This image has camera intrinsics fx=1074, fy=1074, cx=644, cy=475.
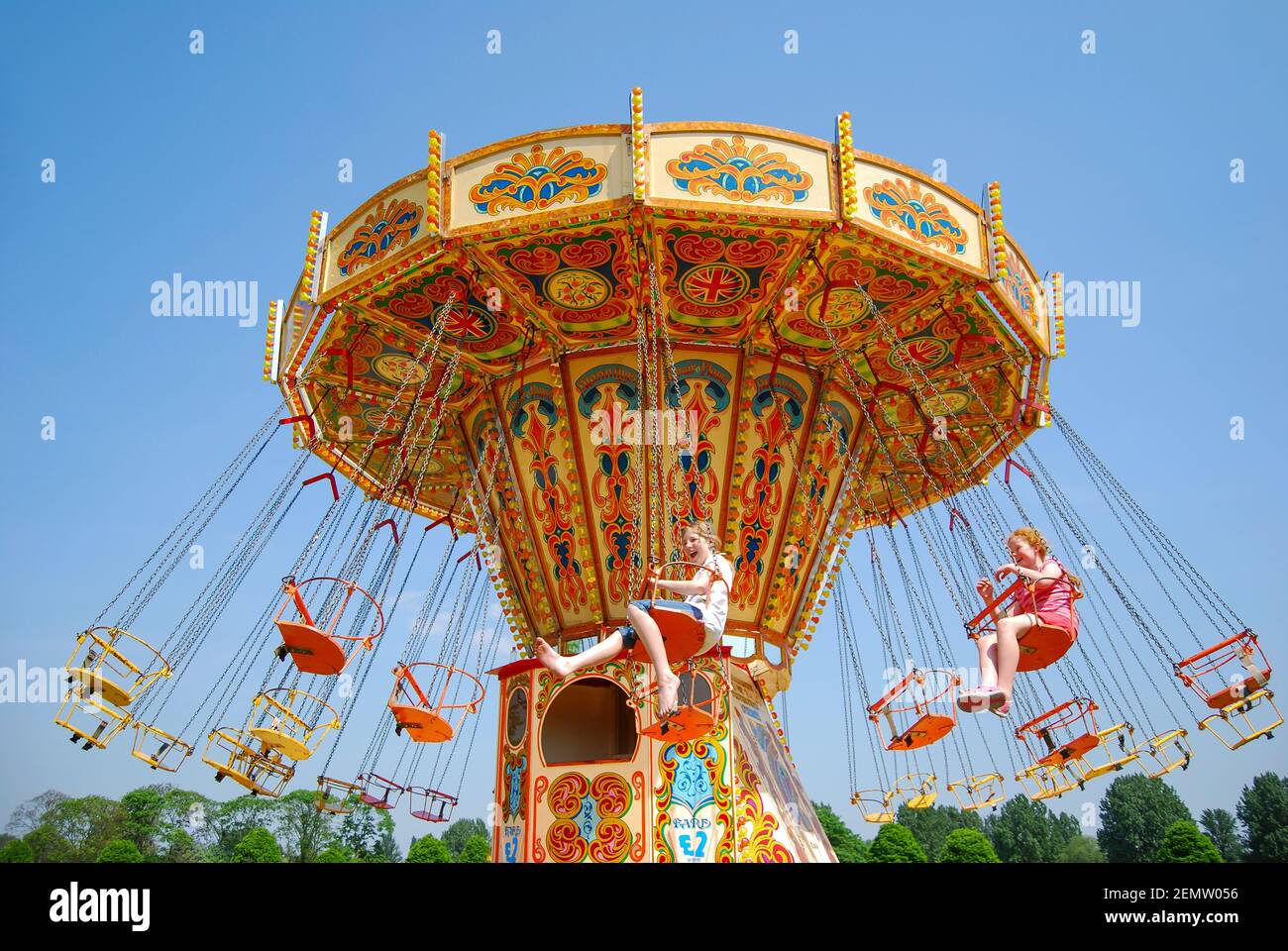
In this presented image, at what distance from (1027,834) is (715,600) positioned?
4424 cm

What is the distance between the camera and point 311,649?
8312 millimetres

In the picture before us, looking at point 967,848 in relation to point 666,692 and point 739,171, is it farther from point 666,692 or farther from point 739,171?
point 666,692

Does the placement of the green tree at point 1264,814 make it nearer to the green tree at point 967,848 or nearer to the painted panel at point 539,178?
the green tree at point 967,848

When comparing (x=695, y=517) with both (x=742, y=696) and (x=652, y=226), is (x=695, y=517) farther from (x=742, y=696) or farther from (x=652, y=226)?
→ (x=652, y=226)

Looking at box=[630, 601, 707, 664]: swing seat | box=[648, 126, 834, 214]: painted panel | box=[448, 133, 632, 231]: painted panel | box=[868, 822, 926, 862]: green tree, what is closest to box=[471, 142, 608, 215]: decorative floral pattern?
box=[448, 133, 632, 231]: painted panel

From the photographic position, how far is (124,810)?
4128cm

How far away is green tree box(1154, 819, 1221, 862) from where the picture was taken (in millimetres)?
23297

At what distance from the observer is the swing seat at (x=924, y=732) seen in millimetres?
8977

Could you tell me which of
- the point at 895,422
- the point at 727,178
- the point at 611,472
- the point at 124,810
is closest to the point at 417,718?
the point at 611,472

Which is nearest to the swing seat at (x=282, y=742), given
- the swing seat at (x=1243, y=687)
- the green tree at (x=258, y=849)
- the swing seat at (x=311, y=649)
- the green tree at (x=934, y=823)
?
the swing seat at (x=311, y=649)

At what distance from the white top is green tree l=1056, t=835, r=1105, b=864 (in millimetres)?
43582

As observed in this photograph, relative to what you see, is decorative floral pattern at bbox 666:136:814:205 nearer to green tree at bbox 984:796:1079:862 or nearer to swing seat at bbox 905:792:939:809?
swing seat at bbox 905:792:939:809

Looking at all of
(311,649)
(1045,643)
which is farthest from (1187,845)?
(311,649)

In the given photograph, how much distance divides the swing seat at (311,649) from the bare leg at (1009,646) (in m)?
4.80
